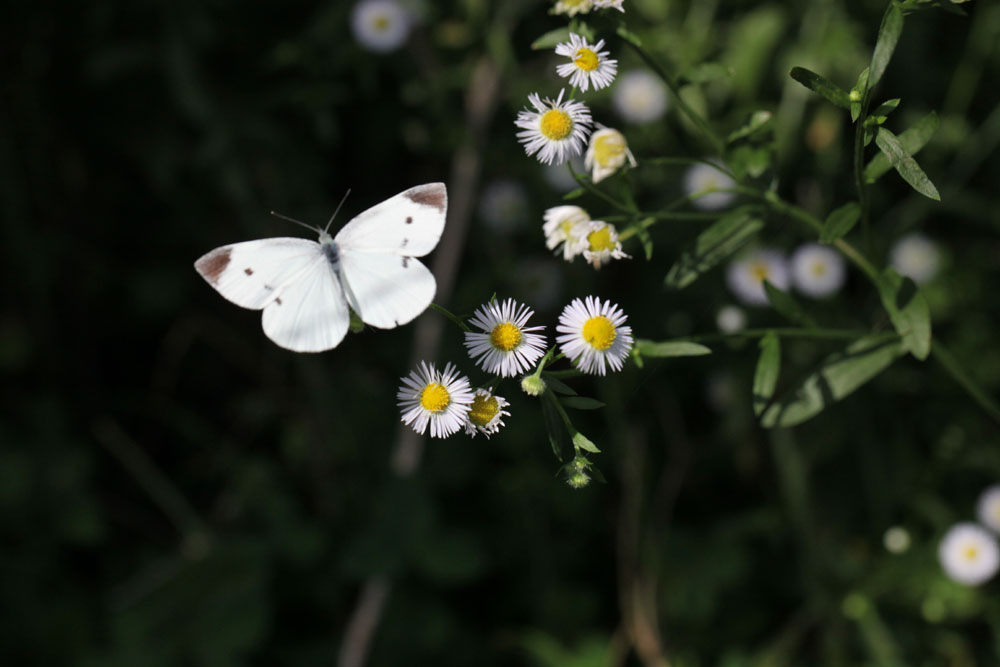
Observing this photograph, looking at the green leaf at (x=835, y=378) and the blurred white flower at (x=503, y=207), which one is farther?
the blurred white flower at (x=503, y=207)

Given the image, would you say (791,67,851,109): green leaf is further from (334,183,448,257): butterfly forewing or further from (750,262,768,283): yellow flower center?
(750,262,768,283): yellow flower center

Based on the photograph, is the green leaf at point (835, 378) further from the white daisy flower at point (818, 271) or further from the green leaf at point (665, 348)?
the white daisy flower at point (818, 271)

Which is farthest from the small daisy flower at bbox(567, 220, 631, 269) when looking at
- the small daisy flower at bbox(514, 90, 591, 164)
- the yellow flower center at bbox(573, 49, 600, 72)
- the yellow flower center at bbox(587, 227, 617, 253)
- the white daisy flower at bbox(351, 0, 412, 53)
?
the white daisy flower at bbox(351, 0, 412, 53)

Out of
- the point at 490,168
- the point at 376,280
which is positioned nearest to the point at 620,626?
the point at 490,168

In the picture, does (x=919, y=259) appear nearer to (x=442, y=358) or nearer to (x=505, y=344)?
(x=442, y=358)

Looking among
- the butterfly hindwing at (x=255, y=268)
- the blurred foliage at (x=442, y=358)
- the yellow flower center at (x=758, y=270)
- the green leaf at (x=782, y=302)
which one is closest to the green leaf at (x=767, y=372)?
the green leaf at (x=782, y=302)

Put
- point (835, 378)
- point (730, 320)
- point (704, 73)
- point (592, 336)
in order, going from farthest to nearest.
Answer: point (730, 320) → point (835, 378) → point (704, 73) → point (592, 336)

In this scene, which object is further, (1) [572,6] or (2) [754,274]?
(2) [754,274]

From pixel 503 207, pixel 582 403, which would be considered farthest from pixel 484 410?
pixel 503 207
